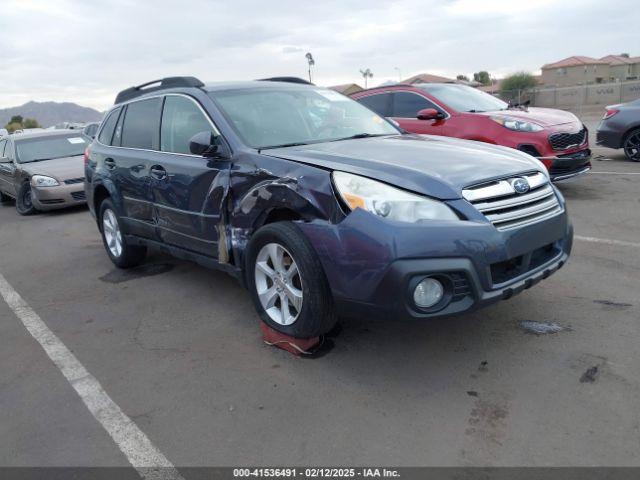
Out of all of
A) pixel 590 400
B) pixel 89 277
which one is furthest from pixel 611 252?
pixel 89 277

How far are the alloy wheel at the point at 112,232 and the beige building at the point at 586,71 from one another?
83.2m

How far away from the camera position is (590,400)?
2.75m

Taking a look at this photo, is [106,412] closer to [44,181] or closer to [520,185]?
[520,185]

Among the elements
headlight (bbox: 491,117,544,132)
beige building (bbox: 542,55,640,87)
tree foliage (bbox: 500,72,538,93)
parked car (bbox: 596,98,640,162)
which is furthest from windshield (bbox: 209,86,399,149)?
beige building (bbox: 542,55,640,87)

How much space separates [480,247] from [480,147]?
1209 mm

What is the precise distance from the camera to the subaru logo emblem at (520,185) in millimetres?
3176

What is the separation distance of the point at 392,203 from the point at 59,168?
893cm

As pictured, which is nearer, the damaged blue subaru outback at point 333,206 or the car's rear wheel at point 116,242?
the damaged blue subaru outback at point 333,206

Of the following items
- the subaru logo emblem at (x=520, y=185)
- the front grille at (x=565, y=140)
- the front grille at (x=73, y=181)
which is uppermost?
the subaru logo emblem at (x=520, y=185)

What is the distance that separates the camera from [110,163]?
5.43 m

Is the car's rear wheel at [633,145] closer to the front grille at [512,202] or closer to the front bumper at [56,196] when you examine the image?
the front grille at [512,202]

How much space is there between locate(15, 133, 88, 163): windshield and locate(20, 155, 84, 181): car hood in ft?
0.97

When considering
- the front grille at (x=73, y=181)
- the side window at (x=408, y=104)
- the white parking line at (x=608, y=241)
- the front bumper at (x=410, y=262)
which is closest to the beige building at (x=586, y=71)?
the side window at (x=408, y=104)

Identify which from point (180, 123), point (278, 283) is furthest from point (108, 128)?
point (278, 283)
